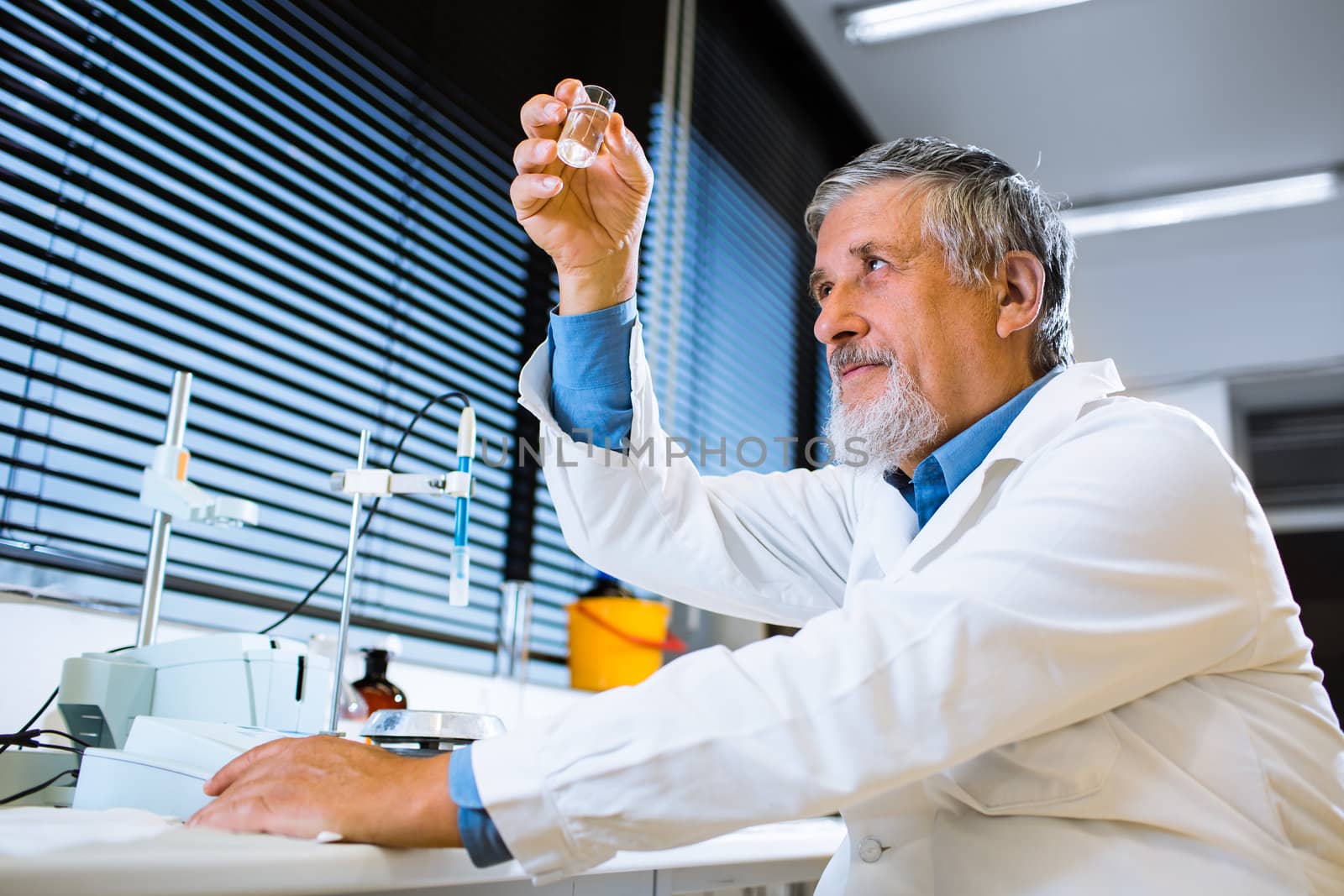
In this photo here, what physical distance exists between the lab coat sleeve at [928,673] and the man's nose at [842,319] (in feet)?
1.90

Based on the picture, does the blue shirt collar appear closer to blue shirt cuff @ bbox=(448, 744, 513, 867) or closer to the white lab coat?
the white lab coat

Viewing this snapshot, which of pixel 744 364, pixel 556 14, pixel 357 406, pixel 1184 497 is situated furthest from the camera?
pixel 744 364

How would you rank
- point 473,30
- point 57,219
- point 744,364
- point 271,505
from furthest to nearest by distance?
1. point 744,364
2. point 473,30
3. point 271,505
4. point 57,219

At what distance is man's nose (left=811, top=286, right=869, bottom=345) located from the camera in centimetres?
154

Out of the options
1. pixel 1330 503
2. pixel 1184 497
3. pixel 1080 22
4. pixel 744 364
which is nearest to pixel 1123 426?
pixel 1184 497

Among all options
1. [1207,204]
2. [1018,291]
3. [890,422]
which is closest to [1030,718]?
[890,422]

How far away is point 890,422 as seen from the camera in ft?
4.79

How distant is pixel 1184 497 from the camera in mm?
962

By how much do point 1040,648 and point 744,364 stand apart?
8.12ft

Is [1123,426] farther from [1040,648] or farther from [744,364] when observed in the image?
[744,364]

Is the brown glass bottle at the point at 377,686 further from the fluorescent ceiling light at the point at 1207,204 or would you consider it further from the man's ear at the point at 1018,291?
the fluorescent ceiling light at the point at 1207,204

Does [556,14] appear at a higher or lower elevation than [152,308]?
higher

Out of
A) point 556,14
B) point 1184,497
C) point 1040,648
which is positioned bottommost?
point 1040,648

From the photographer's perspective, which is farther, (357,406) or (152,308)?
(357,406)
